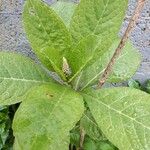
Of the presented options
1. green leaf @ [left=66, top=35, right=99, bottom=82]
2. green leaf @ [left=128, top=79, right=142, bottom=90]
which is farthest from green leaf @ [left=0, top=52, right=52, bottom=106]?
green leaf @ [left=128, top=79, right=142, bottom=90]

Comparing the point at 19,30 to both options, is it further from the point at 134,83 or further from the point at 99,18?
the point at 99,18

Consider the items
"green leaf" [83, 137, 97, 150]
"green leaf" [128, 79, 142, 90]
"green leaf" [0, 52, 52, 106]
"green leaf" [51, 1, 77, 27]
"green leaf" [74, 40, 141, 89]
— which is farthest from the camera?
"green leaf" [128, 79, 142, 90]

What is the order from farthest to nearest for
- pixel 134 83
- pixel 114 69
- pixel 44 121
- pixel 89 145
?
pixel 134 83 < pixel 89 145 < pixel 114 69 < pixel 44 121

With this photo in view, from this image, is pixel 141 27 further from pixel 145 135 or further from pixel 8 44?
pixel 145 135

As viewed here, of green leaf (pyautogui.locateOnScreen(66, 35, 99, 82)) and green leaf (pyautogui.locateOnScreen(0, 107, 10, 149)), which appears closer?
green leaf (pyautogui.locateOnScreen(66, 35, 99, 82))

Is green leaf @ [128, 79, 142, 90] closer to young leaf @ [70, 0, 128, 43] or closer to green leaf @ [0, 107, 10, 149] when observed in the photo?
green leaf @ [0, 107, 10, 149]

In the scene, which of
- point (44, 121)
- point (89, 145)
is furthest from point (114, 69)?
point (89, 145)

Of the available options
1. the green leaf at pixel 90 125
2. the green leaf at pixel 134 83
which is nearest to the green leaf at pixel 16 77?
the green leaf at pixel 90 125

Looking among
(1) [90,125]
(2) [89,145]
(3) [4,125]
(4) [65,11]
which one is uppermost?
(4) [65,11]
